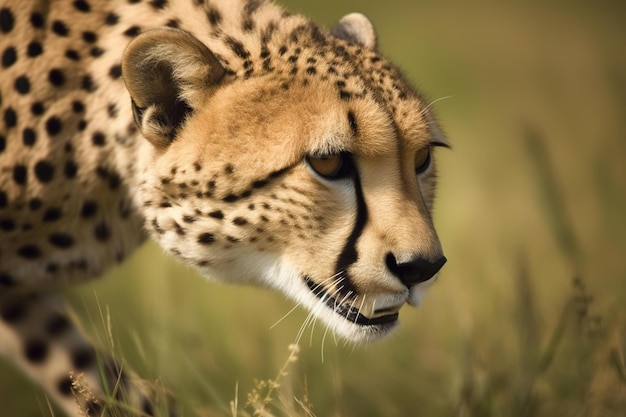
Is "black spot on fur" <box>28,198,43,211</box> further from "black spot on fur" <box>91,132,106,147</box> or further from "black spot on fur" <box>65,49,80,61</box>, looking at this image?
"black spot on fur" <box>65,49,80,61</box>

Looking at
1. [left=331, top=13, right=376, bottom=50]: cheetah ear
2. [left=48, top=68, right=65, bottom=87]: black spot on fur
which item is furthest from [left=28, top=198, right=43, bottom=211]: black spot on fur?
[left=331, top=13, right=376, bottom=50]: cheetah ear

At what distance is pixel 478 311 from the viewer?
10.6 feet

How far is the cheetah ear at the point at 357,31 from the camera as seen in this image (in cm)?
241

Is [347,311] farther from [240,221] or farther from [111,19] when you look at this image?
[111,19]

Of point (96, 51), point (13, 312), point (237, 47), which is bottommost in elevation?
point (13, 312)

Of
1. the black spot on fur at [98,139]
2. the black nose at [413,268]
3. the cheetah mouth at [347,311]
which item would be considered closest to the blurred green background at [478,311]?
the cheetah mouth at [347,311]

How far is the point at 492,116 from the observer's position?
19.3ft

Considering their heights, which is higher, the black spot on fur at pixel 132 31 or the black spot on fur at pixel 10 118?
the black spot on fur at pixel 132 31

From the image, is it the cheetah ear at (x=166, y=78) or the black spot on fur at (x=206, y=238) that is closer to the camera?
the cheetah ear at (x=166, y=78)

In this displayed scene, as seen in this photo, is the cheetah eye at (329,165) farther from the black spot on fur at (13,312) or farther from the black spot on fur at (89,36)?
the black spot on fur at (13,312)

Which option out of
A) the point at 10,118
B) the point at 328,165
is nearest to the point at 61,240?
the point at 10,118

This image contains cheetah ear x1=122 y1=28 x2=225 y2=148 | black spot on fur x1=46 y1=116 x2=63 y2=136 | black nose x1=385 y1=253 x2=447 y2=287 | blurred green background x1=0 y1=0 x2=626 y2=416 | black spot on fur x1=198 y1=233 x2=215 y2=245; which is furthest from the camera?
blurred green background x1=0 y1=0 x2=626 y2=416

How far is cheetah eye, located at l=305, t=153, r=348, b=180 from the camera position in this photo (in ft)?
6.51

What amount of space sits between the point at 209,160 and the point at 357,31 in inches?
23.7
